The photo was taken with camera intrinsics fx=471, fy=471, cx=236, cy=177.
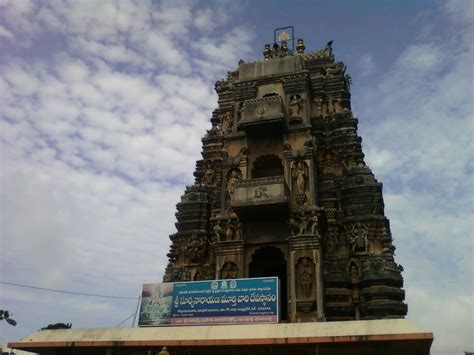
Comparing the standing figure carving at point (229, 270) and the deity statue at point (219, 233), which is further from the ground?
the deity statue at point (219, 233)

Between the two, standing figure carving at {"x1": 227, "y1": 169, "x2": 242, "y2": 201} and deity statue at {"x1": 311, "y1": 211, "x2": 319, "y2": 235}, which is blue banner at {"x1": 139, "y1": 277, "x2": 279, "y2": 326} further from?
standing figure carving at {"x1": 227, "y1": 169, "x2": 242, "y2": 201}

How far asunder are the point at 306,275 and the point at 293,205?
3298 millimetres

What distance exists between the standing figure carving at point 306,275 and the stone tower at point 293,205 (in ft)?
0.14

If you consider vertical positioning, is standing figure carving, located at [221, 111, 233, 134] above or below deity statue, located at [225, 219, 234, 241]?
above

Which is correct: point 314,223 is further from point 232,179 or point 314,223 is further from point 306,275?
point 232,179

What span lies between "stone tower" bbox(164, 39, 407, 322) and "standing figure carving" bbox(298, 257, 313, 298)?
4 centimetres

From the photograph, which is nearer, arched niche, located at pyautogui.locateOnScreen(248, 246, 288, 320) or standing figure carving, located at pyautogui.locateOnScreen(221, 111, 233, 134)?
arched niche, located at pyautogui.locateOnScreen(248, 246, 288, 320)

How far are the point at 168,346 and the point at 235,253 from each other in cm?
768

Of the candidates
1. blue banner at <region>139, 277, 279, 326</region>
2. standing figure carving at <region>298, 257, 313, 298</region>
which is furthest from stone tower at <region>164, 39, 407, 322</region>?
blue banner at <region>139, 277, 279, 326</region>

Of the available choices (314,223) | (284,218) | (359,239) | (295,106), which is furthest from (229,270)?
(295,106)

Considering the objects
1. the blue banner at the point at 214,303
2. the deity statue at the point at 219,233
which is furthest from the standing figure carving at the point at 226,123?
the blue banner at the point at 214,303

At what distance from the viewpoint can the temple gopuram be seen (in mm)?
15578

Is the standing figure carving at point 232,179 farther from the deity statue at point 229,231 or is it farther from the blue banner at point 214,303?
the blue banner at point 214,303

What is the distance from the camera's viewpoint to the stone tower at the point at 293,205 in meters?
20.3
